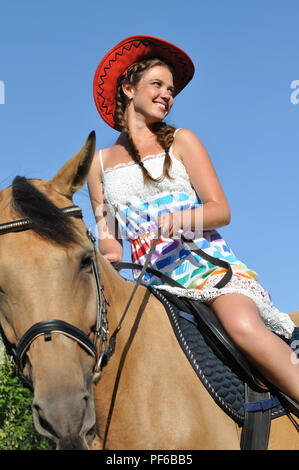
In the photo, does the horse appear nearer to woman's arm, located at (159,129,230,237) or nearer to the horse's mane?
the horse's mane

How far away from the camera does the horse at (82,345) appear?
2168mm

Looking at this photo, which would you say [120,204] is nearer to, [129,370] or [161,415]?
[129,370]

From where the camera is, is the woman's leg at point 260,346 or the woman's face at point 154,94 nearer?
the woman's leg at point 260,346

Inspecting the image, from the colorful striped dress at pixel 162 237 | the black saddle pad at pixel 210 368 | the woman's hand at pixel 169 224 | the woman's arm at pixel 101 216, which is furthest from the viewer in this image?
the woman's arm at pixel 101 216

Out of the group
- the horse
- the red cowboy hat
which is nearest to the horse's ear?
the horse

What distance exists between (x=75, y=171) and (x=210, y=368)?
1439 millimetres

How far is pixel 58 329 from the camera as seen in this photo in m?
2.21

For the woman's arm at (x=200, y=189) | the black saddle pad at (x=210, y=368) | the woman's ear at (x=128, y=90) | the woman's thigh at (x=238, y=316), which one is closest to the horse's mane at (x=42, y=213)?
the woman's arm at (x=200, y=189)

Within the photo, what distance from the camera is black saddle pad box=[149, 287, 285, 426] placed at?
2936 mm

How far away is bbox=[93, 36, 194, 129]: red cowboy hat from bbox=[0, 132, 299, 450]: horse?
159 cm

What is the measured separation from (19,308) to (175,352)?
3.60ft

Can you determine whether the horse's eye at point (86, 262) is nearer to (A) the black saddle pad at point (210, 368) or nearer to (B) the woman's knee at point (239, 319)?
(A) the black saddle pad at point (210, 368)

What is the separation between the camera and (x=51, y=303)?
7.42 feet

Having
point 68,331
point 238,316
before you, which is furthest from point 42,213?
point 238,316
